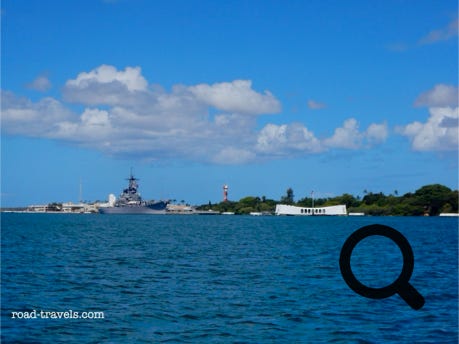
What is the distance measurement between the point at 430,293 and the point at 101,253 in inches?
1348

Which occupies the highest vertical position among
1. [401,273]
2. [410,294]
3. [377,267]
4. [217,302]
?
[401,273]

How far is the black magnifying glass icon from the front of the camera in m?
2.63

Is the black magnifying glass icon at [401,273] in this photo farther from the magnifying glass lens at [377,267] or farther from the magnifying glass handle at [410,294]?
the magnifying glass lens at [377,267]

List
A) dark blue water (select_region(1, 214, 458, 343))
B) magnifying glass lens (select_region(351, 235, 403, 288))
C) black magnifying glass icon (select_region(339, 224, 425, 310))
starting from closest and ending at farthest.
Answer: black magnifying glass icon (select_region(339, 224, 425, 310)), dark blue water (select_region(1, 214, 458, 343)), magnifying glass lens (select_region(351, 235, 403, 288))

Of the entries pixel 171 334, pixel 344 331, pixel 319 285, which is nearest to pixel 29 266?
pixel 319 285

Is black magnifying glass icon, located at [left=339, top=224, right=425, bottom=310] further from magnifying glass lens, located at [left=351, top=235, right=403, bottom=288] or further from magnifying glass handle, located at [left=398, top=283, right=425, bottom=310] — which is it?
magnifying glass lens, located at [left=351, top=235, right=403, bottom=288]

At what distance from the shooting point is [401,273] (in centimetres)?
269

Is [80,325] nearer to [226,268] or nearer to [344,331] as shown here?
[344,331]

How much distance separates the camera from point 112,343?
20.3 metres

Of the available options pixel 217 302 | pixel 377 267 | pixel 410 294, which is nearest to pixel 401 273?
pixel 410 294

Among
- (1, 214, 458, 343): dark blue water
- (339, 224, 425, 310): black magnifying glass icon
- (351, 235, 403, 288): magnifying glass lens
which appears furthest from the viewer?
(351, 235, 403, 288): magnifying glass lens

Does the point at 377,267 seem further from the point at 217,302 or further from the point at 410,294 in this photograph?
the point at 410,294

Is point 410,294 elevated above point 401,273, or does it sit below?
below

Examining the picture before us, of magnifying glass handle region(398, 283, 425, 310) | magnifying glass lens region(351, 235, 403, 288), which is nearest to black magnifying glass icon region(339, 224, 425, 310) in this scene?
magnifying glass handle region(398, 283, 425, 310)
